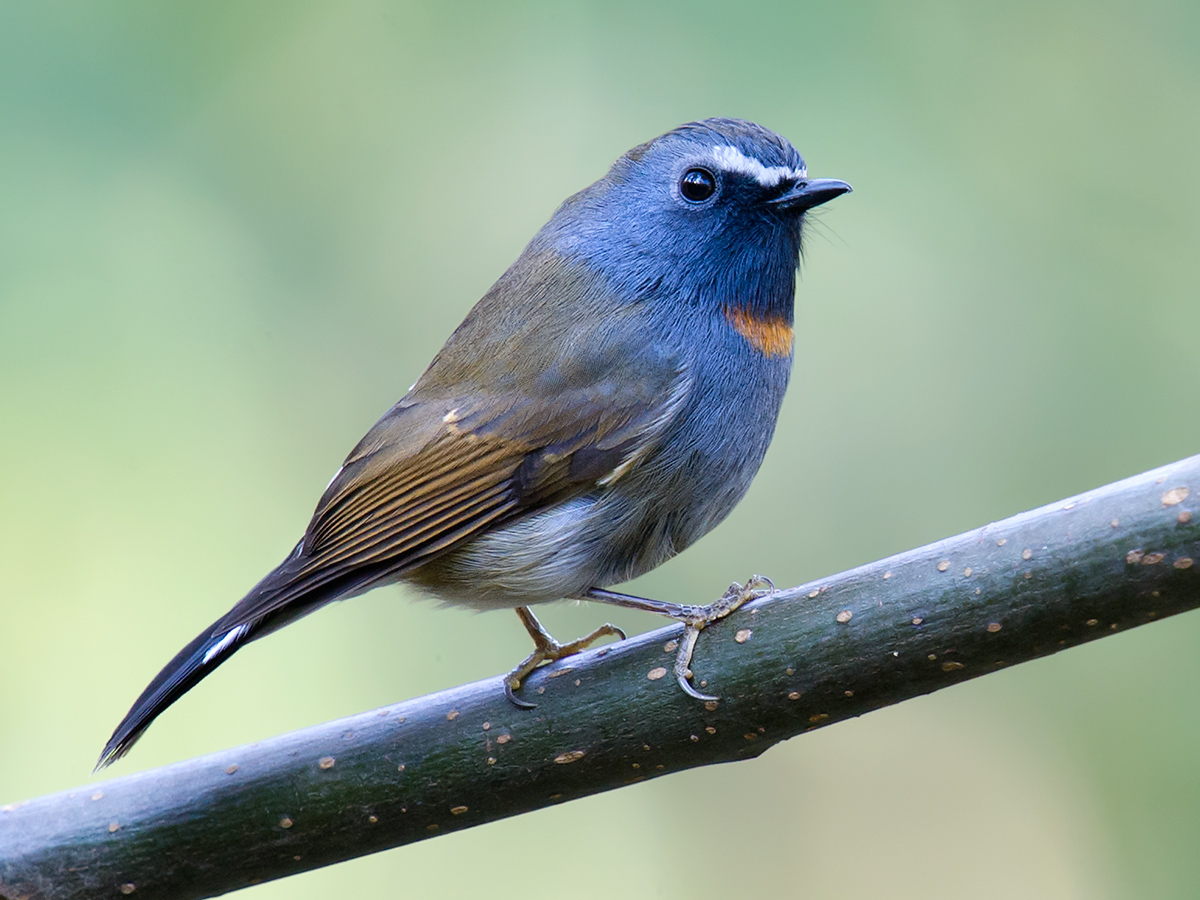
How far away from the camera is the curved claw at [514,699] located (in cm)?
260

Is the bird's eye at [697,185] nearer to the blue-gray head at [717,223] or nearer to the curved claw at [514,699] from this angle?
the blue-gray head at [717,223]

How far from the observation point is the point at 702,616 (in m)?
2.55

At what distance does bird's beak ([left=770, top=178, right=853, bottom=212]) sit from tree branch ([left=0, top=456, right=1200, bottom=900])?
3.57 feet

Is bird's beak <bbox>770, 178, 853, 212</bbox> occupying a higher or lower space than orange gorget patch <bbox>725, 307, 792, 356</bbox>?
higher

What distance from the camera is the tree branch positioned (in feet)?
7.14

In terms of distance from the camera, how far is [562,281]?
3.25m

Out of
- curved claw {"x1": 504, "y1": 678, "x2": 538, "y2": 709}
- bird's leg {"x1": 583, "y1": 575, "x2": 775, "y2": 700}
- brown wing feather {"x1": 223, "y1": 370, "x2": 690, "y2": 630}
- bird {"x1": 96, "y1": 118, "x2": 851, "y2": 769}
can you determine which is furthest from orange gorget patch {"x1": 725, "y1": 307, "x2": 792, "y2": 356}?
curved claw {"x1": 504, "y1": 678, "x2": 538, "y2": 709}

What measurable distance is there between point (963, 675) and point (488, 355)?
4.85 feet

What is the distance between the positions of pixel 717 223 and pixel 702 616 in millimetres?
1100

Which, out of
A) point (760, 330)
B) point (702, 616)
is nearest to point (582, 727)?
point (702, 616)

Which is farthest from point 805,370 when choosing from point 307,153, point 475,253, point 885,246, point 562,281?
point 307,153

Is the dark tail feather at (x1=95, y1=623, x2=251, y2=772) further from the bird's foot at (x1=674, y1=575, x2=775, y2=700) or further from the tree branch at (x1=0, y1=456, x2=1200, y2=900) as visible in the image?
the bird's foot at (x1=674, y1=575, x2=775, y2=700)

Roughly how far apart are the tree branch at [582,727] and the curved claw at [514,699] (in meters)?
0.02

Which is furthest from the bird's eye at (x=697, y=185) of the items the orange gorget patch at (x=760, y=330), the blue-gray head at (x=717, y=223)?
the orange gorget patch at (x=760, y=330)
